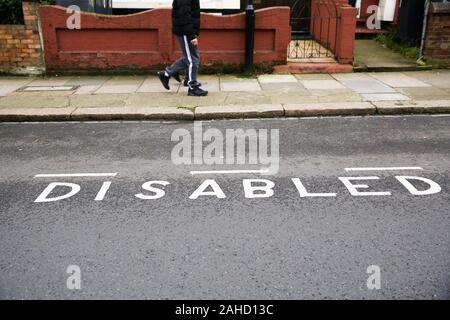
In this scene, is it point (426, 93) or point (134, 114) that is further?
point (426, 93)

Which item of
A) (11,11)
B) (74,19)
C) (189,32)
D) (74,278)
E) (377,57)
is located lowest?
(74,278)

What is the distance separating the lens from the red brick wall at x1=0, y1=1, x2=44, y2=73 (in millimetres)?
9883

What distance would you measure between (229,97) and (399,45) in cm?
617

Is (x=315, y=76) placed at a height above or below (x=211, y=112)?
above

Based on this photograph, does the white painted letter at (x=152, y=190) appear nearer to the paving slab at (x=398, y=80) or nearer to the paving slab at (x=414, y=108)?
the paving slab at (x=414, y=108)

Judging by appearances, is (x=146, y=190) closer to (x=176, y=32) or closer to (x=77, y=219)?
(x=77, y=219)

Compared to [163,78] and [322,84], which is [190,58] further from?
[322,84]

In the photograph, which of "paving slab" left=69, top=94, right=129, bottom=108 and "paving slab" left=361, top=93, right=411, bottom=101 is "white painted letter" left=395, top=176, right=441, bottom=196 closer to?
"paving slab" left=361, top=93, right=411, bottom=101

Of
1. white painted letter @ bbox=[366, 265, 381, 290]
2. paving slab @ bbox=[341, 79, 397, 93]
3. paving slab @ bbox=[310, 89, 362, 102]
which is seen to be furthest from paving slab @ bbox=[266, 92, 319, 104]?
white painted letter @ bbox=[366, 265, 381, 290]

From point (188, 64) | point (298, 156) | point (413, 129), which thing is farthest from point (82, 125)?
point (413, 129)

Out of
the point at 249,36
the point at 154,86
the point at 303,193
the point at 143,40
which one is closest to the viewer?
the point at 303,193

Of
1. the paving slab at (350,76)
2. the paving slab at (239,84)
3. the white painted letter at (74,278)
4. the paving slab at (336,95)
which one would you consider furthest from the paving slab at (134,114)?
the white painted letter at (74,278)

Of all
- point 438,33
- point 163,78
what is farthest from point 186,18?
point 438,33

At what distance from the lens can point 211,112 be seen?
24.7 ft
